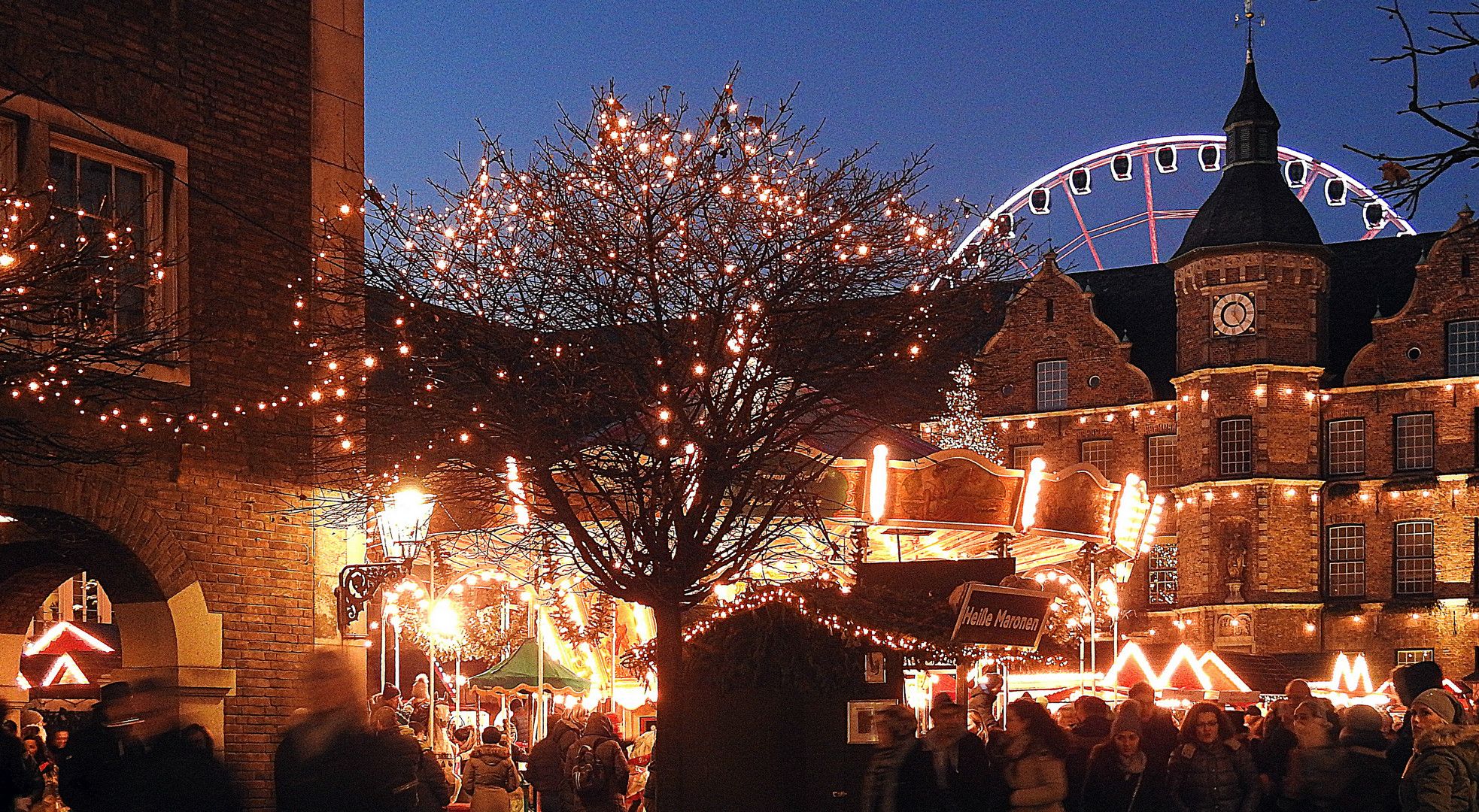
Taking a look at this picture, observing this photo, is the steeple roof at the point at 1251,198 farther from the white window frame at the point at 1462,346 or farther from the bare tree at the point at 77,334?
the bare tree at the point at 77,334

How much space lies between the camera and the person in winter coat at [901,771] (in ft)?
36.8

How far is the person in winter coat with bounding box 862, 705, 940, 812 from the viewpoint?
442 inches

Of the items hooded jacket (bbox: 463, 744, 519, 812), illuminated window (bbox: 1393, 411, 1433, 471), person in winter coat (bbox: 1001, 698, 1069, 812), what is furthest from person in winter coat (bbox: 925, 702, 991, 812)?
illuminated window (bbox: 1393, 411, 1433, 471)

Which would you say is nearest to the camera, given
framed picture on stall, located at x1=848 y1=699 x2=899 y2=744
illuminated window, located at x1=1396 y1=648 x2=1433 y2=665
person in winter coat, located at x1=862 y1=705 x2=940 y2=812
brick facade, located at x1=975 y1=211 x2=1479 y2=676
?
person in winter coat, located at x1=862 y1=705 x2=940 y2=812

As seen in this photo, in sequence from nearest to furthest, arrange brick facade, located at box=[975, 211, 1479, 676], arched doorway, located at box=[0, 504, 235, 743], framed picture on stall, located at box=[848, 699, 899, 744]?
arched doorway, located at box=[0, 504, 235, 743] < framed picture on stall, located at box=[848, 699, 899, 744] < brick facade, located at box=[975, 211, 1479, 676]

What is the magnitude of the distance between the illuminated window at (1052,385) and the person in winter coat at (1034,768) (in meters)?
41.8

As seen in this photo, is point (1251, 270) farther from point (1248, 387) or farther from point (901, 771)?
point (901, 771)

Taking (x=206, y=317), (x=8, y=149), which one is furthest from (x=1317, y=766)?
(x=8, y=149)

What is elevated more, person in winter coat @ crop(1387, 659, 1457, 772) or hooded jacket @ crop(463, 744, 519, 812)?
person in winter coat @ crop(1387, 659, 1457, 772)

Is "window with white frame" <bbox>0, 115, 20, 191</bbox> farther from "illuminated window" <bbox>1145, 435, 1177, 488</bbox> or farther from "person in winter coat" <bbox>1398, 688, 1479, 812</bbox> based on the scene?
"illuminated window" <bbox>1145, 435, 1177, 488</bbox>

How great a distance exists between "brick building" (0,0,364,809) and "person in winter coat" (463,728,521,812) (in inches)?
67.3

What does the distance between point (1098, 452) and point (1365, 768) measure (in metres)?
40.7

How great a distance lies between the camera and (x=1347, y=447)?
48.9 meters

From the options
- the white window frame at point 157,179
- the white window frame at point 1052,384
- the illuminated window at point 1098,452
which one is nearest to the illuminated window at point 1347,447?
the illuminated window at point 1098,452
